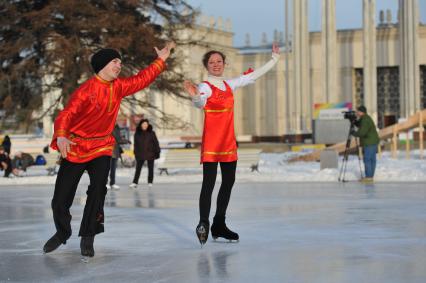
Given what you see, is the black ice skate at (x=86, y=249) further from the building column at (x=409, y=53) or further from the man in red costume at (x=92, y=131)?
the building column at (x=409, y=53)

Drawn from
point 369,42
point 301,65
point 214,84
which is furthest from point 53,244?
point 301,65

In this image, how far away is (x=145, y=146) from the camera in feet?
75.3

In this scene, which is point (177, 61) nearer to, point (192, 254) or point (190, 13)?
point (190, 13)

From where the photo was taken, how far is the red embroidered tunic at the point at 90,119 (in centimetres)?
849

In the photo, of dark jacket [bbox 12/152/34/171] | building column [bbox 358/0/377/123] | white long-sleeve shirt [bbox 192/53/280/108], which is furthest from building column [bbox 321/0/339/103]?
white long-sleeve shirt [bbox 192/53/280/108]

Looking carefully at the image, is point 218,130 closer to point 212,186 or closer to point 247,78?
point 212,186

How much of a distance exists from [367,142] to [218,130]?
1326 centimetres

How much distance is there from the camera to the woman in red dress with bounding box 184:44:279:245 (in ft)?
30.9

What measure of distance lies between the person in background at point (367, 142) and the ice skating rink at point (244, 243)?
5.29 m

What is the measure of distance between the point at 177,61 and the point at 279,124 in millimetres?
35836

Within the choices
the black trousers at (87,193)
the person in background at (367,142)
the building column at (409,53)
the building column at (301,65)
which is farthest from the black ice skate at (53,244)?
the building column at (301,65)

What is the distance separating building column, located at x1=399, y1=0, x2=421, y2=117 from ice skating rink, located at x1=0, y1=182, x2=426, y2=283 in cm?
4260

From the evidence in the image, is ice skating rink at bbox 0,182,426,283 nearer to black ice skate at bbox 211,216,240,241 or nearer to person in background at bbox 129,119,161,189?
black ice skate at bbox 211,216,240,241

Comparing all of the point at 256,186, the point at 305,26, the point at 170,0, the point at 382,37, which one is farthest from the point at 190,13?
the point at 382,37
